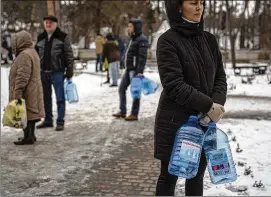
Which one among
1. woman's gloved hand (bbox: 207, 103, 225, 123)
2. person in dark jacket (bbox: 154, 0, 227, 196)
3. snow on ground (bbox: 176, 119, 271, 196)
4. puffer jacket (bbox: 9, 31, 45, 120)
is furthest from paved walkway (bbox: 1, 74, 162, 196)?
woman's gloved hand (bbox: 207, 103, 225, 123)

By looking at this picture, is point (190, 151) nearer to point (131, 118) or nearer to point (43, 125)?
point (43, 125)

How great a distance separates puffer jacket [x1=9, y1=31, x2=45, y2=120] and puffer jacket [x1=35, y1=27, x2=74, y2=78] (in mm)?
905

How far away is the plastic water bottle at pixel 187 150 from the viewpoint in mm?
2820

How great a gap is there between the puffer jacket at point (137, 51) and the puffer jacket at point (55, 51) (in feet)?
4.13

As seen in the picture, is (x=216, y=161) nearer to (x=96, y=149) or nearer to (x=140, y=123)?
(x=96, y=149)

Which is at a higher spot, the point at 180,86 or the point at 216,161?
the point at 180,86

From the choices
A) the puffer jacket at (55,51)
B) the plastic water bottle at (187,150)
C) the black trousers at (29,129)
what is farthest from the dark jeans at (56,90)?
the plastic water bottle at (187,150)

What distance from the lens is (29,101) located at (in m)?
6.23

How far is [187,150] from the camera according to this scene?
2814 mm

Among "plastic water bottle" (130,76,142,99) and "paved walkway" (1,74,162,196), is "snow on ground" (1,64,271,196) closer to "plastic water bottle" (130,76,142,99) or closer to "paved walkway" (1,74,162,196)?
"paved walkway" (1,74,162,196)

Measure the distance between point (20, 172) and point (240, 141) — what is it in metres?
3.30

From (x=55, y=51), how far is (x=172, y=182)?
4.67 m

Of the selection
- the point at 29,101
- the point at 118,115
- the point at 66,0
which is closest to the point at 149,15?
the point at 66,0

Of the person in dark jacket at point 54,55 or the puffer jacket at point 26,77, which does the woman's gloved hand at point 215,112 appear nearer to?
the puffer jacket at point 26,77
